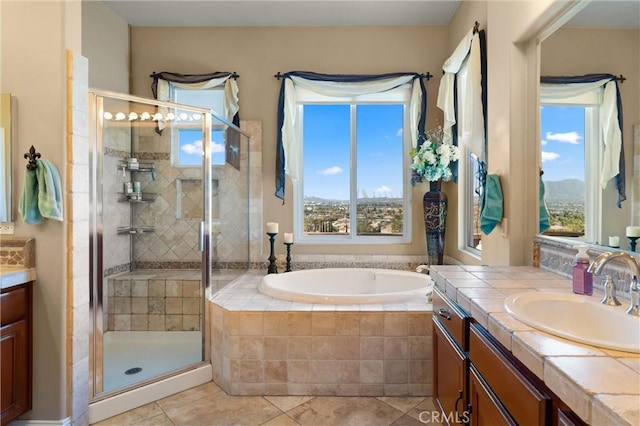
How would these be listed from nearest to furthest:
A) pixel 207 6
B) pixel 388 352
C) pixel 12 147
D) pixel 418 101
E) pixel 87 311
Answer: pixel 12 147
pixel 87 311
pixel 388 352
pixel 207 6
pixel 418 101

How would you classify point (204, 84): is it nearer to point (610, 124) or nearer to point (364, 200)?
point (364, 200)

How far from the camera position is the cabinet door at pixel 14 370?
5.49 feet

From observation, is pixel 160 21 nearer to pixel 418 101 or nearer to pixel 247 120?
pixel 247 120

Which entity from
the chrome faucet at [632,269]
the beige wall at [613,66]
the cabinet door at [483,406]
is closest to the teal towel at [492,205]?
the beige wall at [613,66]

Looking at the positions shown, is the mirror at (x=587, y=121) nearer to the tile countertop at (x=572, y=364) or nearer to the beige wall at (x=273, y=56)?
the tile countertop at (x=572, y=364)

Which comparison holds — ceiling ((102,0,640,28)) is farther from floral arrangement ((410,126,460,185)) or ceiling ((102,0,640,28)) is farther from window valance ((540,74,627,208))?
window valance ((540,74,627,208))

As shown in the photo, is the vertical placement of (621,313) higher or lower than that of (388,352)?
higher

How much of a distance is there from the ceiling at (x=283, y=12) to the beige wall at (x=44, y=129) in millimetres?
1589

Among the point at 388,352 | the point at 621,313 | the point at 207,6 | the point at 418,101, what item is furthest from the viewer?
the point at 418,101

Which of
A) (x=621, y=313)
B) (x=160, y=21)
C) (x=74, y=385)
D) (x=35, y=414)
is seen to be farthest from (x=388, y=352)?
(x=160, y=21)

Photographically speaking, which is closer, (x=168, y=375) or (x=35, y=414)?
(x=35, y=414)

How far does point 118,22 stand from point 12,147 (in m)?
2.16

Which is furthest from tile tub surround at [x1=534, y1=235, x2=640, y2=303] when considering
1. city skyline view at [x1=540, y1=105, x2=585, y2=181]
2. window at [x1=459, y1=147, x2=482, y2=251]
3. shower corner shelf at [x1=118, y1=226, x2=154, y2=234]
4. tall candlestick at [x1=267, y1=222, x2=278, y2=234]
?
shower corner shelf at [x1=118, y1=226, x2=154, y2=234]

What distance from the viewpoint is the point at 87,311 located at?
198 cm
